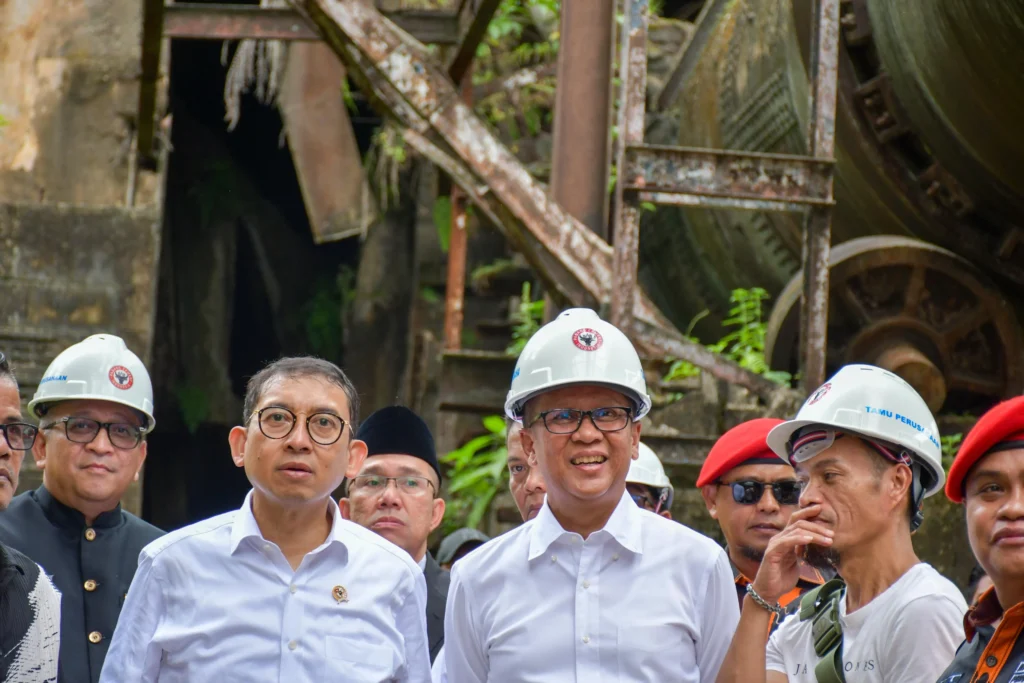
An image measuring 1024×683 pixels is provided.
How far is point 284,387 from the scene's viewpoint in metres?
3.40

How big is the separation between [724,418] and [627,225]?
111 centimetres

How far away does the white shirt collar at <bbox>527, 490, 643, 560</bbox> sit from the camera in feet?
10.3

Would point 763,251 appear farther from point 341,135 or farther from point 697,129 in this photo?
point 341,135

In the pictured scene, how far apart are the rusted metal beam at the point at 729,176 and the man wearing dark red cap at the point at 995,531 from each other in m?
3.30

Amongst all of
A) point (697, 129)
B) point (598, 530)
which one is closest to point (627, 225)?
point (598, 530)

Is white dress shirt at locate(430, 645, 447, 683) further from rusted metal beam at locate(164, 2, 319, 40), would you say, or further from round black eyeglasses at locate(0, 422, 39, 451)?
rusted metal beam at locate(164, 2, 319, 40)

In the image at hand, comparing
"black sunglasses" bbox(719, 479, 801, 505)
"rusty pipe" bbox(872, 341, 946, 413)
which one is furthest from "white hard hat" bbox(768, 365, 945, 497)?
"rusty pipe" bbox(872, 341, 946, 413)

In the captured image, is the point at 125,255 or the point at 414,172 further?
the point at 414,172

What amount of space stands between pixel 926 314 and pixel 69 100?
6.93 m

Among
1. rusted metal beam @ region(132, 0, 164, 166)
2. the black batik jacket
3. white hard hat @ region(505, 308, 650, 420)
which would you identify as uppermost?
rusted metal beam @ region(132, 0, 164, 166)

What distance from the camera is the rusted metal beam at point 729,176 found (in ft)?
19.1

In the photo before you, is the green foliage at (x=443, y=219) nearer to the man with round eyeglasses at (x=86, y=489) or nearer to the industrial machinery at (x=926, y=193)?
the industrial machinery at (x=926, y=193)

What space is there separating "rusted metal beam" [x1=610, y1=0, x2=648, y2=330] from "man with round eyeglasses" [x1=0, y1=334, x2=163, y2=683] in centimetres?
244

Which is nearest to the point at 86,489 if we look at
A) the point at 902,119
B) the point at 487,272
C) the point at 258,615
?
the point at 258,615
